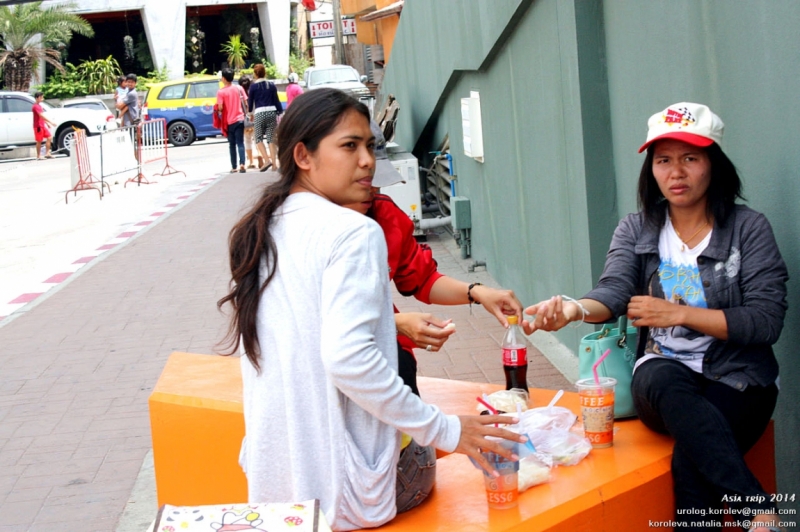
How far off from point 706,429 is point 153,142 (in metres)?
18.8

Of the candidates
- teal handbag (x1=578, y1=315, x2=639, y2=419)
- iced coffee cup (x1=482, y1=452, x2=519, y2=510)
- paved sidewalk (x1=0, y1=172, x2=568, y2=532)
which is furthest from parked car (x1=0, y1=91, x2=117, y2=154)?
iced coffee cup (x1=482, y1=452, x2=519, y2=510)

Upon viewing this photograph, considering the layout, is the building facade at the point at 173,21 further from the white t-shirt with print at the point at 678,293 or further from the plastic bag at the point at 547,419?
the white t-shirt with print at the point at 678,293

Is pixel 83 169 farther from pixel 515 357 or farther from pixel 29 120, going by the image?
pixel 515 357

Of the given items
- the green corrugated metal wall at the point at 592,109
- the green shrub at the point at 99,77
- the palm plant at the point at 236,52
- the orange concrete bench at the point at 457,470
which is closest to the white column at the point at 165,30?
the palm plant at the point at 236,52

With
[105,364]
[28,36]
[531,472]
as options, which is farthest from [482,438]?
[28,36]

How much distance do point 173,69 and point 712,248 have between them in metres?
40.8

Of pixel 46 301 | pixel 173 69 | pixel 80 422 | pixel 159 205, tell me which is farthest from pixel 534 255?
pixel 173 69

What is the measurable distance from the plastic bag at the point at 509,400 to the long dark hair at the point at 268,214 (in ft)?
4.20

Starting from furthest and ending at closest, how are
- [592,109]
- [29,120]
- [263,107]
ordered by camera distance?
[29,120] < [263,107] < [592,109]

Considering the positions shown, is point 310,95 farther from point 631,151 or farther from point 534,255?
point 534,255

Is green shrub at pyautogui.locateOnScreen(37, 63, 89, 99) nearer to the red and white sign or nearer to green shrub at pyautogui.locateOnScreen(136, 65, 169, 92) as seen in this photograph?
green shrub at pyautogui.locateOnScreen(136, 65, 169, 92)

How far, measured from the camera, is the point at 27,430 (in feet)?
18.0

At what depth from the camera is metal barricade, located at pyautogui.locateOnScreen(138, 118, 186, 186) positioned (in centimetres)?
1890

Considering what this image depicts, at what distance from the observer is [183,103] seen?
2677 centimetres
